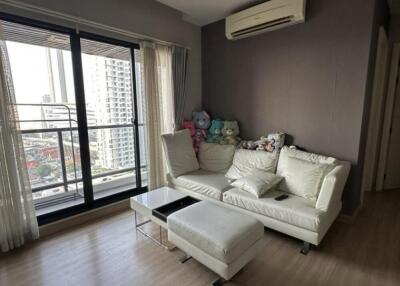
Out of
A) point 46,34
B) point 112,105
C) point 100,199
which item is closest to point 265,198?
point 100,199

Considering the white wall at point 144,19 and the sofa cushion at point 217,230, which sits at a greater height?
the white wall at point 144,19

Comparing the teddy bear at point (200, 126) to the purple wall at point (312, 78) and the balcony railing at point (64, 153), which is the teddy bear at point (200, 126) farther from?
the balcony railing at point (64, 153)

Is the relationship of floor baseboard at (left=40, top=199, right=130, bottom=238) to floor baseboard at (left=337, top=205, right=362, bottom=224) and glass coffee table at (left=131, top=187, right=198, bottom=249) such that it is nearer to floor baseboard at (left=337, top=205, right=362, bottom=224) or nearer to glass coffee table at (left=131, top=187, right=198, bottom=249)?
glass coffee table at (left=131, top=187, right=198, bottom=249)

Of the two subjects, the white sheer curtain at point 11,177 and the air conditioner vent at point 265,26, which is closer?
the white sheer curtain at point 11,177

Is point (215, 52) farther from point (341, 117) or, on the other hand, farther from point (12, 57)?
point (12, 57)

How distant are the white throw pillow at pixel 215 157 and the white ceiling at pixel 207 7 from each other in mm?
1838

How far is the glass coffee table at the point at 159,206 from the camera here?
80.4 inches

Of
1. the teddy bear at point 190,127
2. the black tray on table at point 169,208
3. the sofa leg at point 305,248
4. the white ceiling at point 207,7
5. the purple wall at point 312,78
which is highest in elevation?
the white ceiling at point 207,7

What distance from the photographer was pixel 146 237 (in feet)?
7.37

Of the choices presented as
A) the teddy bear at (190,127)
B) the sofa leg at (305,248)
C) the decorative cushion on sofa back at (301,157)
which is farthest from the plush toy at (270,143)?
the sofa leg at (305,248)

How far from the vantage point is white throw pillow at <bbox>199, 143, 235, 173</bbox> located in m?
3.07

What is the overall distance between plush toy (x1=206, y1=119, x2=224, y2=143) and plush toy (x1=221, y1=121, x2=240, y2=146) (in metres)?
0.08

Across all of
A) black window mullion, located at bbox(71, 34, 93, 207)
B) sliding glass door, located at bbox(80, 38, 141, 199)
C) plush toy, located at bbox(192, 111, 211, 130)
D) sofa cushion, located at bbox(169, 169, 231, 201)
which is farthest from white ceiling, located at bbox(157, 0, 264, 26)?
sofa cushion, located at bbox(169, 169, 231, 201)

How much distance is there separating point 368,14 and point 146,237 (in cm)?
312
